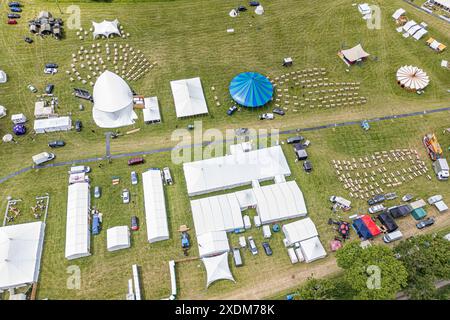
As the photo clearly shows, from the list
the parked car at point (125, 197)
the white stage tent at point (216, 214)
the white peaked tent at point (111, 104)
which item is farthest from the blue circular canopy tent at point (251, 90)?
the parked car at point (125, 197)

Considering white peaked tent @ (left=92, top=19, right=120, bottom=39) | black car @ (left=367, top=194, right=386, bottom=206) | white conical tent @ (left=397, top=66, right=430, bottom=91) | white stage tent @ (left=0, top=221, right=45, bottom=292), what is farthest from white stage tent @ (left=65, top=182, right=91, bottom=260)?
white conical tent @ (left=397, top=66, right=430, bottom=91)

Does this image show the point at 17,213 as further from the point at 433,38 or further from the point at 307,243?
the point at 433,38

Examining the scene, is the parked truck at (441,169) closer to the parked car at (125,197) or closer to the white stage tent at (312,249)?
the white stage tent at (312,249)

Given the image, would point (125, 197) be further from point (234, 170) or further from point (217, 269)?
point (217, 269)

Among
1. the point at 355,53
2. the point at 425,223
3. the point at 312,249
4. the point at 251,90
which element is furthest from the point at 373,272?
the point at 355,53

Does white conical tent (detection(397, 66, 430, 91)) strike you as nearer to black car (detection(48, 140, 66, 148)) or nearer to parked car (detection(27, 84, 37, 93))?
black car (detection(48, 140, 66, 148))
